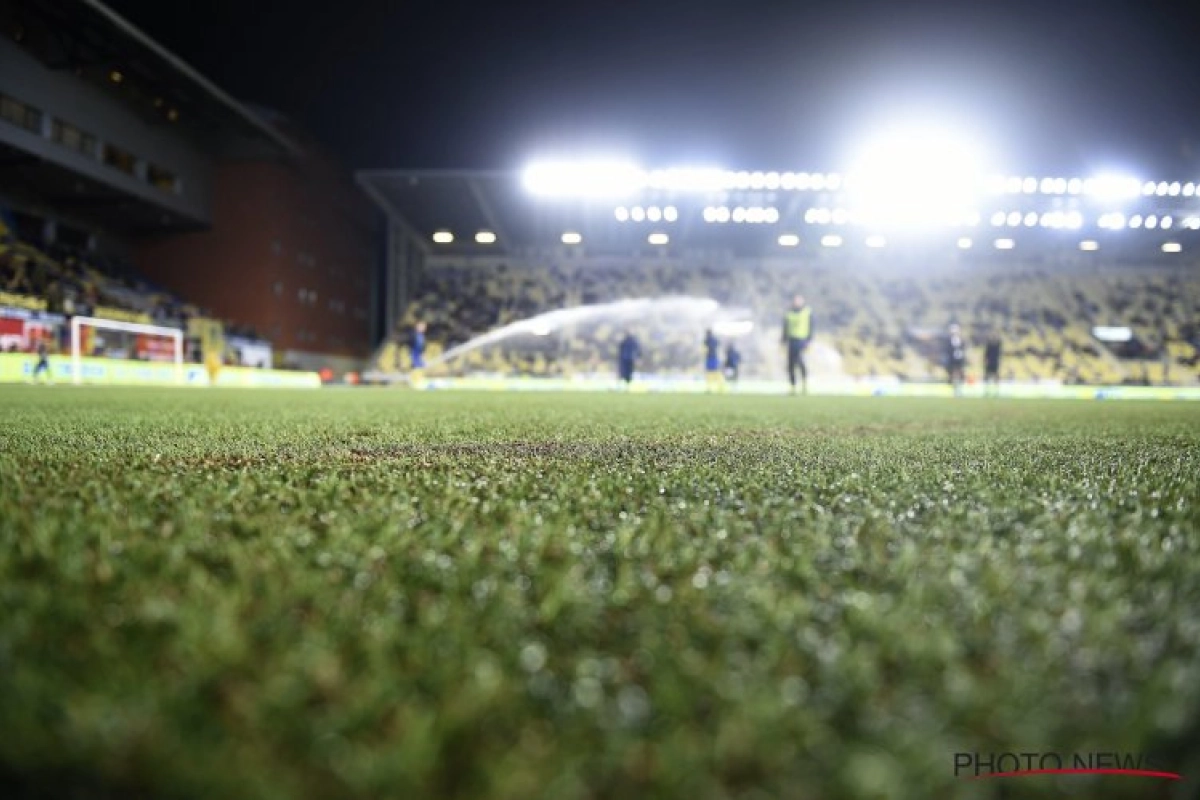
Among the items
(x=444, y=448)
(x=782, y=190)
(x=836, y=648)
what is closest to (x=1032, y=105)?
(x=782, y=190)

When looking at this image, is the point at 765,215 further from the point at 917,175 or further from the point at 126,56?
the point at 126,56

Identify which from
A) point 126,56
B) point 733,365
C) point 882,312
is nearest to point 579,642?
point 733,365

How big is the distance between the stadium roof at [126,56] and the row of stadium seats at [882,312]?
8.89 m

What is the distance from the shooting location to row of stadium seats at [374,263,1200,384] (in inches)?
1062

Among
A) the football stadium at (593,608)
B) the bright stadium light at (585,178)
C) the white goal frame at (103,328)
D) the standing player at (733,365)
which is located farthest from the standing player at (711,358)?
the football stadium at (593,608)

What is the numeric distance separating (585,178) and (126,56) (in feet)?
41.4

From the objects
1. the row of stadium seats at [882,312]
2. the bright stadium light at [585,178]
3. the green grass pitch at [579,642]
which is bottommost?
the green grass pitch at [579,642]

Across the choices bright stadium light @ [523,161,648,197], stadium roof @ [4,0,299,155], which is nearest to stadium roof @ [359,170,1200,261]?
bright stadium light @ [523,161,648,197]

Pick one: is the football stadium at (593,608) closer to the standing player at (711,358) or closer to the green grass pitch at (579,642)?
the green grass pitch at (579,642)

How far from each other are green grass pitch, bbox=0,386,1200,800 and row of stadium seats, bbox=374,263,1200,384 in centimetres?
2526

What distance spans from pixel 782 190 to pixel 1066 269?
46.3ft

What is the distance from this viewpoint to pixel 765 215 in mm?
25969

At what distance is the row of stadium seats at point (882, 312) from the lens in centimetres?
2698

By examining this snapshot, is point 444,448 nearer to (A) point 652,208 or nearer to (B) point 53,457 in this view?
(B) point 53,457
